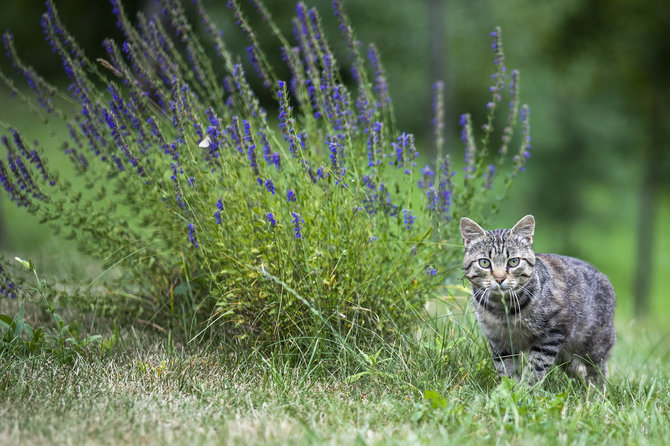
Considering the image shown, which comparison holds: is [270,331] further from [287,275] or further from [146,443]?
[146,443]

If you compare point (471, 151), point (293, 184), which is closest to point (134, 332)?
point (293, 184)

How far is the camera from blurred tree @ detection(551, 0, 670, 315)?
330 inches

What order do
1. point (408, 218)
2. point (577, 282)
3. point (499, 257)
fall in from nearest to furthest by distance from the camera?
point (499, 257), point (577, 282), point (408, 218)

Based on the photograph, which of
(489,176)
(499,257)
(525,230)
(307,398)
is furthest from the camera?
(489,176)

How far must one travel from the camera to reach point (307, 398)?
303 centimetres

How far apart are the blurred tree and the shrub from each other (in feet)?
17.9

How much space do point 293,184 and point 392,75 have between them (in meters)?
10.5

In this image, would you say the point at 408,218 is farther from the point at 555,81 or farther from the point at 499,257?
the point at 555,81

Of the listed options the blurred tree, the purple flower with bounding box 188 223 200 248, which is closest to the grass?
the purple flower with bounding box 188 223 200 248

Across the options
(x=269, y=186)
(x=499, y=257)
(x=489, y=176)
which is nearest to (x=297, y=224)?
(x=269, y=186)

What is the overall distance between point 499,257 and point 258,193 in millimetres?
1221

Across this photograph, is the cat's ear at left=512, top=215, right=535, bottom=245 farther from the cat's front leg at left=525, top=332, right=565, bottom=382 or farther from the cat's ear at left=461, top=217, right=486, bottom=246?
the cat's front leg at left=525, top=332, right=565, bottom=382

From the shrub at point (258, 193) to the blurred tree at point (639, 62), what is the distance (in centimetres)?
546

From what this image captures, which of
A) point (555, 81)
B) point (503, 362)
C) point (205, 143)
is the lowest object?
point (503, 362)
